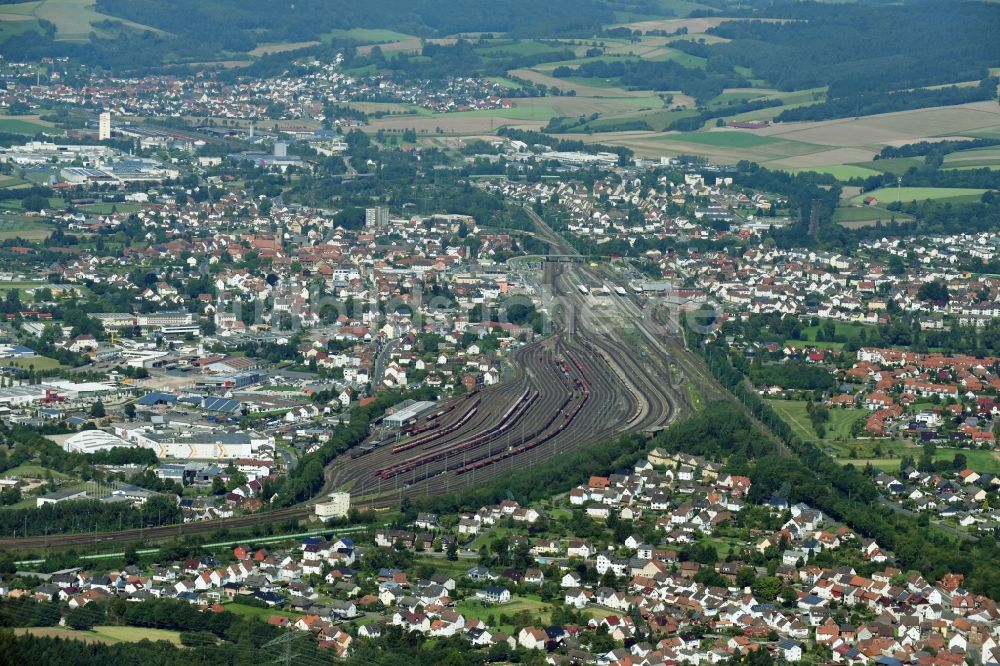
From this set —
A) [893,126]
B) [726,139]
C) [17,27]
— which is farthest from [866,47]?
[17,27]

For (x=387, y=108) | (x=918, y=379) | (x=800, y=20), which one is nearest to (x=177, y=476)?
(x=918, y=379)

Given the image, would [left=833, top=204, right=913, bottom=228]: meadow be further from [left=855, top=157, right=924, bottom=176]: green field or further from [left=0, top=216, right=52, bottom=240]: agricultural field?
[left=0, top=216, right=52, bottom=240]: agricultural field

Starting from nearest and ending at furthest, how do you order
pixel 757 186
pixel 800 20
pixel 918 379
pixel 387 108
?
pixel 918 379, pixel 757 186, pixel 387 108, pixel 800 20

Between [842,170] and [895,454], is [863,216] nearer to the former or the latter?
[842,170]

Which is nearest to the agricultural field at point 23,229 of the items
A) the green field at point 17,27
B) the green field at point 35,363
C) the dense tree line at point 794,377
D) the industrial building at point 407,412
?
the green field at point 35,363

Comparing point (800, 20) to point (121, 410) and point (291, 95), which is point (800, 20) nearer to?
point (291, 95)

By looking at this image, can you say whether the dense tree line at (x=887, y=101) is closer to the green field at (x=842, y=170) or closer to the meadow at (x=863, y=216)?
the green field at (x=842, y=170)
